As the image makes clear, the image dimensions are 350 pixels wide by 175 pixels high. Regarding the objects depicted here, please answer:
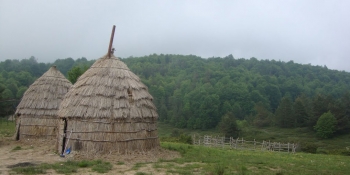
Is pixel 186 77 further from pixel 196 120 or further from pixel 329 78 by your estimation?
pixel 329 78

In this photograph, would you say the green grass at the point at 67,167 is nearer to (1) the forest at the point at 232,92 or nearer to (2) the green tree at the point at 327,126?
(1) the forest at the point at 232,92

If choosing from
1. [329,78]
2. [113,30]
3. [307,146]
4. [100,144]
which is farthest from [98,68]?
[329,78]

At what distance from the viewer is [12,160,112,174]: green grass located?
45.0 ft

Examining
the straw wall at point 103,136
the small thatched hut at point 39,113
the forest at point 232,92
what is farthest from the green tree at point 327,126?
the straw wall at point 103,136

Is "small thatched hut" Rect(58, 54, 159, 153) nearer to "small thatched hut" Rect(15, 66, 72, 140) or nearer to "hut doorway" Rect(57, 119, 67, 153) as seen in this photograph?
"hut doorway" Rect(57, 119, 67, 153)

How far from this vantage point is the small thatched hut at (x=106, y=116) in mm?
18656

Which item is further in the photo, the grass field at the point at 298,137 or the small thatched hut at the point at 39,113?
the grass field at the point at 298,137

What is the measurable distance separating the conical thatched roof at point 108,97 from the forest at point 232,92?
914 inches

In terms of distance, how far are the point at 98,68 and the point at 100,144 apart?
16.5 ft

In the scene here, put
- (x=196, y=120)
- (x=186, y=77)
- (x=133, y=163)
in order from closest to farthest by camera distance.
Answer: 1. (x=133, y=163)
2. (x=196, y=120)
3. (x=186, y=77)

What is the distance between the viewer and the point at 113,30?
21.6 m

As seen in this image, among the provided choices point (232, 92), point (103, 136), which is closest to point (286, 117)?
point (232, 92)

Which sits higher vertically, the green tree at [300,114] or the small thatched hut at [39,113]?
the green tree at [300,114]

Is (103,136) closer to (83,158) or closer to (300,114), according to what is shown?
(83,158)
